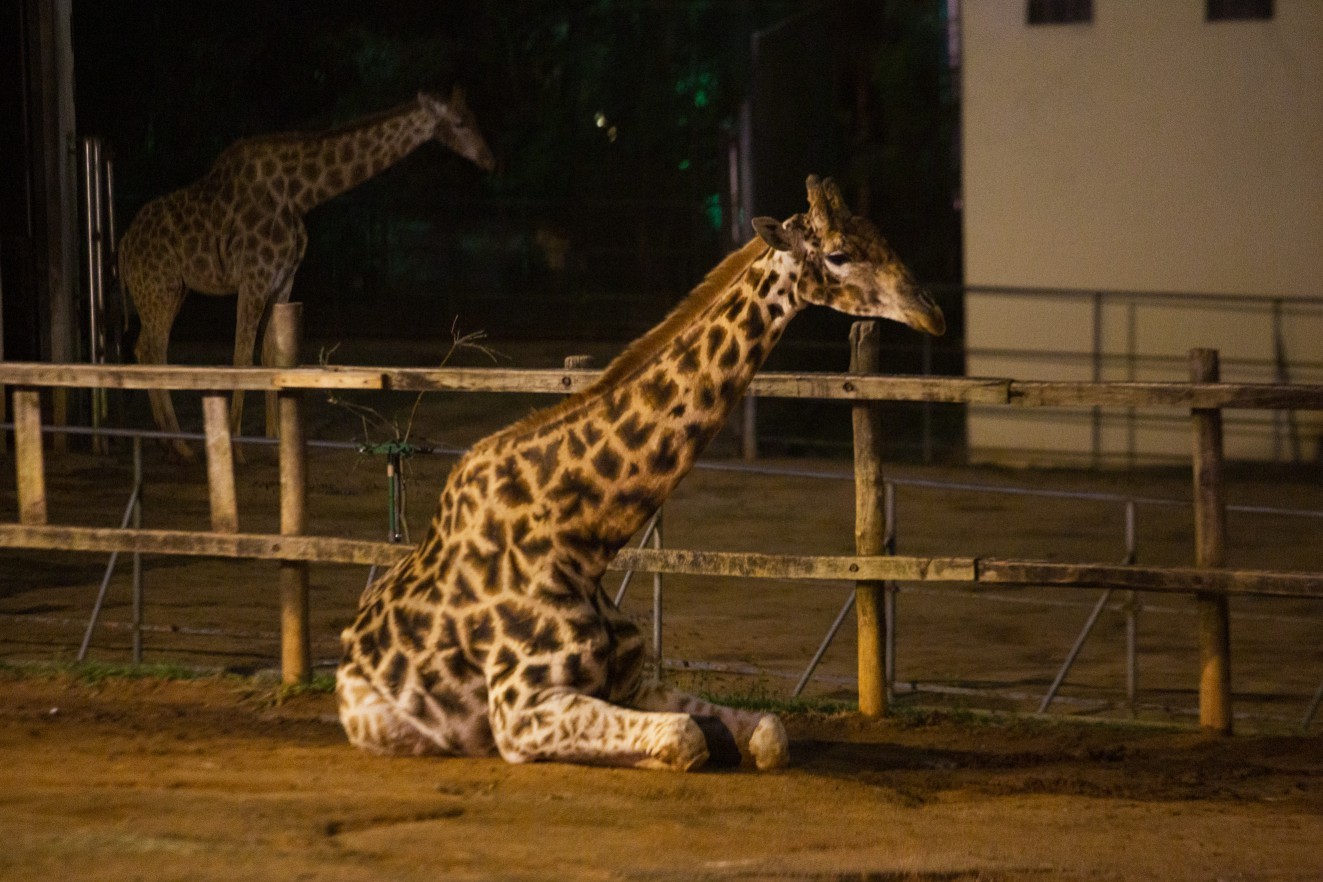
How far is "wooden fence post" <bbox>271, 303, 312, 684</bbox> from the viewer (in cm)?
661

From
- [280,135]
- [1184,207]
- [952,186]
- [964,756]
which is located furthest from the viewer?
[952,186]

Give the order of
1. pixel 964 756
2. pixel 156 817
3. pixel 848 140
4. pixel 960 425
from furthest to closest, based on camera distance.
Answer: pixel 848 140 → pixel 960 425 → pixel 964 756 → pixel 156 817

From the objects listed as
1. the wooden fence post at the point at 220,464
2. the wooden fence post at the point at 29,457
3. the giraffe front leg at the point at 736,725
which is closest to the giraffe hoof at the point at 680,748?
the giraffe front leg at the point at 736,725

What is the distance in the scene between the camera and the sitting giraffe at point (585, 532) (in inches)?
211

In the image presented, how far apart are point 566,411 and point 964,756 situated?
1657 mm

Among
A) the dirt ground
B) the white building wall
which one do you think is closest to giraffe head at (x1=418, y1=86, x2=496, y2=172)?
the dirt ground

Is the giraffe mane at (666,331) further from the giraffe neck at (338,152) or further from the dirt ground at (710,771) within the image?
the giraffe neck at (338,152)

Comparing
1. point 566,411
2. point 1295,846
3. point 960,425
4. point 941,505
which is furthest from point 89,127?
point 1295,846

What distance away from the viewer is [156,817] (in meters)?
4.73

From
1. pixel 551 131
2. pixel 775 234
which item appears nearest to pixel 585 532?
pixel 775 234

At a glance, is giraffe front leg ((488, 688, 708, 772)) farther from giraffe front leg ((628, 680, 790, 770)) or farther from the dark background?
the dark background

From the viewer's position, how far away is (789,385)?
20.6ft

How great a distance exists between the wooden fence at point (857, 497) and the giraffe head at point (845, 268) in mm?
545

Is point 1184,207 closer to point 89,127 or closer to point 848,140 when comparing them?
point 89,127
